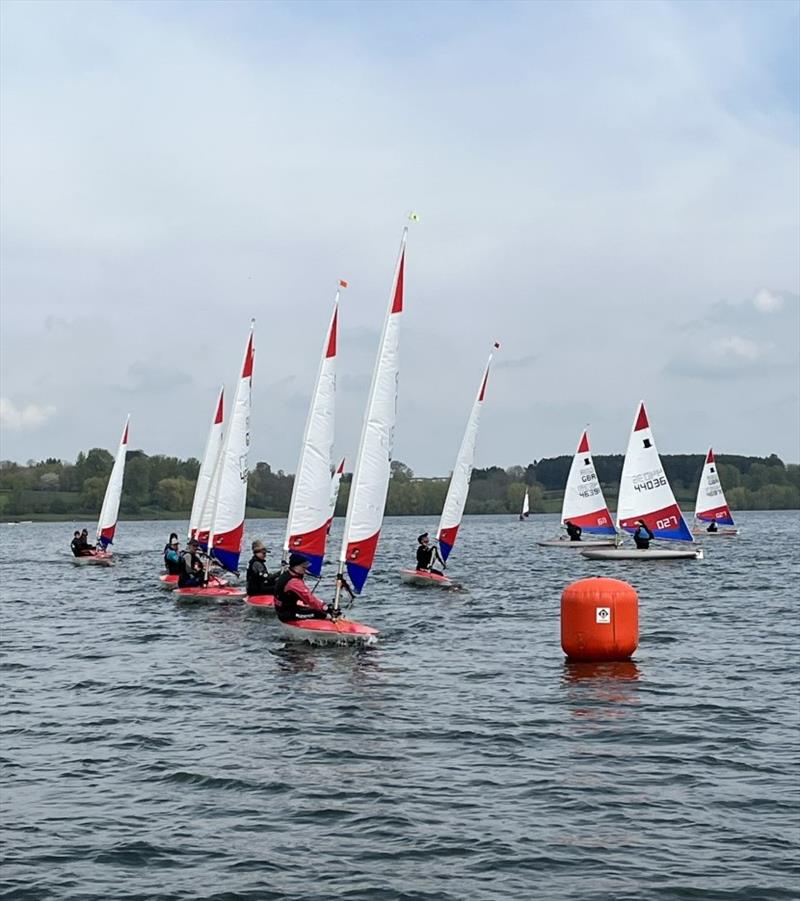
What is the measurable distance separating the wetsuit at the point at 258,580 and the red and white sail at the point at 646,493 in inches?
1044

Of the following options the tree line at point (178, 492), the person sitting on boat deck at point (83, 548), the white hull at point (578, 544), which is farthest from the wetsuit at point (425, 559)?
the tree line at point (178, 492)

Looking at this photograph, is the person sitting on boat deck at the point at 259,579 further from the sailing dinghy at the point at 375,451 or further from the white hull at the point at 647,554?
the white hull at the point at 647,554

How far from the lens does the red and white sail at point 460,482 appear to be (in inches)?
1671

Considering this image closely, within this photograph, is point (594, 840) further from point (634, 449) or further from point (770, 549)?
point (770, 549)

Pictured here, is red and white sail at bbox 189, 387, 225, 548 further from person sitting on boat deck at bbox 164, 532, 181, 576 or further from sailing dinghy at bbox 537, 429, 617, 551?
sailing dinghy at bbox 537, 429, 617, 551

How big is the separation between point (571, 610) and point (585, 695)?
10.3ft

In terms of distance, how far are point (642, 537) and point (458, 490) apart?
45.8ft

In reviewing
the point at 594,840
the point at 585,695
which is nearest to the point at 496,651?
the point at 585,695

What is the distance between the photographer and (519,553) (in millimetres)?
68812

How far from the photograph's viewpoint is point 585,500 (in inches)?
2613

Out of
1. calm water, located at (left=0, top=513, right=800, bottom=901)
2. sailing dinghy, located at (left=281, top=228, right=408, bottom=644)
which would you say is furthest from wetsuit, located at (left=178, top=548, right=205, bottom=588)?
sailing dinghy, located at (left=281, top=228, right=408, bottom=644)

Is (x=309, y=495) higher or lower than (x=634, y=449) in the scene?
lower

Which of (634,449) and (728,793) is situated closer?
(728,793)

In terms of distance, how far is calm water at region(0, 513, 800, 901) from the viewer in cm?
1107
